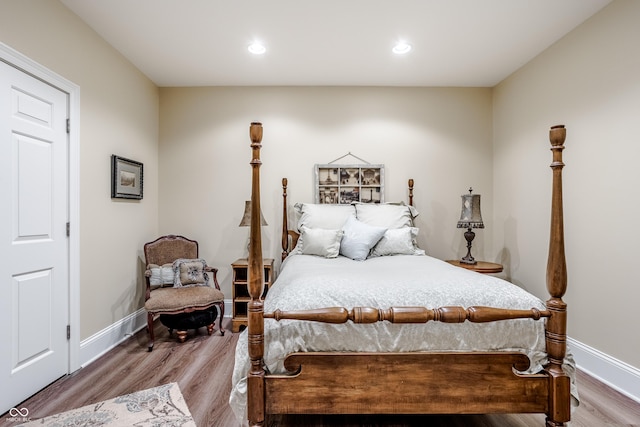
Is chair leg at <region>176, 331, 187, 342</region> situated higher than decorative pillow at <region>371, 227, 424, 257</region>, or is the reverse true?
decorative pillow at <region>371, 227, 424, 257</region>

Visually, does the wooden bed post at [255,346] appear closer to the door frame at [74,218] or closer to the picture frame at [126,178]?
the door frame at [74,218]

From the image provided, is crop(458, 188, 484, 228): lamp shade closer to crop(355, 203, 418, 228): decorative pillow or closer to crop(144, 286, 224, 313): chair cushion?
crop(355, 203, 418, 228): decorative pillow

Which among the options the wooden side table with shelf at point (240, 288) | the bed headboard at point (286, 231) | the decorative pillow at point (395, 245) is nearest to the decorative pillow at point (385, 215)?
the decorative pillow at point (395, 245)

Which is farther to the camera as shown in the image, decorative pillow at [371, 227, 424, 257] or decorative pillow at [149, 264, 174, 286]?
decorative pillow at [149, 264, 174, 286]

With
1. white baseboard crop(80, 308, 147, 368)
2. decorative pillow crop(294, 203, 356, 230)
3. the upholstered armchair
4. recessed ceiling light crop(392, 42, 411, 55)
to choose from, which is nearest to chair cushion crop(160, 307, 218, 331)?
the upholstered armchair

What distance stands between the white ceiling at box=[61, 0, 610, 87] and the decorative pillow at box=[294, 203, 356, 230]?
1414 millimetres

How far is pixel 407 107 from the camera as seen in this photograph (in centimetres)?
372

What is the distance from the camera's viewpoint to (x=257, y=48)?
2842mm

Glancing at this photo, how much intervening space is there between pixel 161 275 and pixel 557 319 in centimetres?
305

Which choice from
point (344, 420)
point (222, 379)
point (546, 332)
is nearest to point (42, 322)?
point (222, 379)

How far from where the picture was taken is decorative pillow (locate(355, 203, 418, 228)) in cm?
316

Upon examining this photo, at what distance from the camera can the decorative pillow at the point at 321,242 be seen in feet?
9.29

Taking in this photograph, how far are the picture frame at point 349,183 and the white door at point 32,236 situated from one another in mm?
2345

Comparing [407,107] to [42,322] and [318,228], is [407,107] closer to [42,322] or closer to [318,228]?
[318,228]
